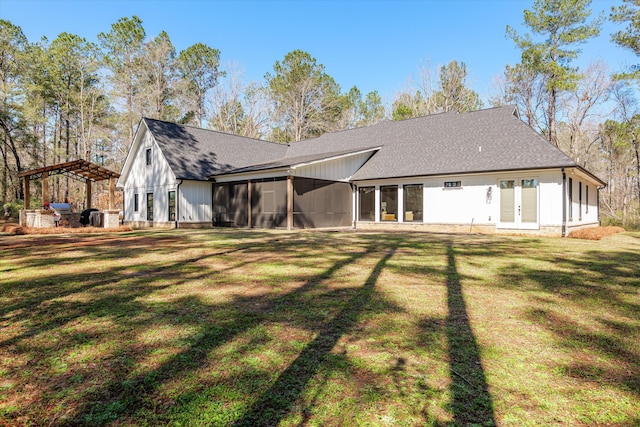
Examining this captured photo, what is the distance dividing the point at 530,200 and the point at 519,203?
1.39 feet

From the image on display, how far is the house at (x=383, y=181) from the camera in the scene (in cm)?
1476

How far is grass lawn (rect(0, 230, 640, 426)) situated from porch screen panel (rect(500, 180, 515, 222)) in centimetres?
959

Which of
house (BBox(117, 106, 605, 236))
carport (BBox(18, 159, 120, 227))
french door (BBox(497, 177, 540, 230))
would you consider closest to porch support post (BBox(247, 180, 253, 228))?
house (BBox(117, 106, 605, 236))

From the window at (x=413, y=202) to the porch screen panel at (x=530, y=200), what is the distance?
179 inches

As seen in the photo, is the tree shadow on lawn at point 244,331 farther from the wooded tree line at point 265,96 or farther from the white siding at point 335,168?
the wooded tree line at point 265,96

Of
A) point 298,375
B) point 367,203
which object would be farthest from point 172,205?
point 298,375

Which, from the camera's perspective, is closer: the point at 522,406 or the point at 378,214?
the point at 522,406

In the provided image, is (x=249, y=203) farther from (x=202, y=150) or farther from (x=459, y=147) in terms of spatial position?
(x=459, y=147)

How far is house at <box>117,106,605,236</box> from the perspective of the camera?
14.8 metres

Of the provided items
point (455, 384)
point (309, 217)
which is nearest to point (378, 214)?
point (309, 217)

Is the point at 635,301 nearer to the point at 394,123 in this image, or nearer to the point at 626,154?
the point at 394,123

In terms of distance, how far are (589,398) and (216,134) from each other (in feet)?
81.5

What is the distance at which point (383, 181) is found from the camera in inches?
725

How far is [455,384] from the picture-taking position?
2414 millimetres
